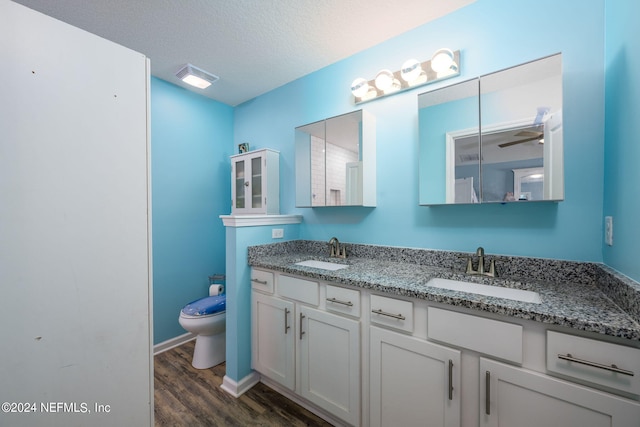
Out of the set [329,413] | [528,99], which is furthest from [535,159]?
[329,413]

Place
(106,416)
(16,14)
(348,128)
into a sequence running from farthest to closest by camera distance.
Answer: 1. (348,128)
2. (106,416)
3. (16,14)

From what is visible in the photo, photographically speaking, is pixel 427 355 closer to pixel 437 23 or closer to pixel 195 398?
pixel 195 398

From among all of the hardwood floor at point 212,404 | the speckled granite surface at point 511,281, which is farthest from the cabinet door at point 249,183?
the hardwood floor at point 212,404

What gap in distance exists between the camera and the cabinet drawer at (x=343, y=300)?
1362 millimetres

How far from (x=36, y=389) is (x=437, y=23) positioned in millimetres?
2543

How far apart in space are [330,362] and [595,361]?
3.66 ft

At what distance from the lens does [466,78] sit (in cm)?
156

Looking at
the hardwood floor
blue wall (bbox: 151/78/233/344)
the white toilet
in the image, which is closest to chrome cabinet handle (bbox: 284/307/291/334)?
the hardwood floor

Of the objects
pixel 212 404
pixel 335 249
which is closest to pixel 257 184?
pixel 335 249

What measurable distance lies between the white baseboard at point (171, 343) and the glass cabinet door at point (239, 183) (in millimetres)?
1390

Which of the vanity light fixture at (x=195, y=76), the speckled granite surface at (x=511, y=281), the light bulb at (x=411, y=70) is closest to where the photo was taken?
the speckled granite surface at (x=511, y=281)

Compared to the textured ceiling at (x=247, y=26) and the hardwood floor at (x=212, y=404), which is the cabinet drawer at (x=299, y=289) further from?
the textured ceiling at (x=247, y=26)

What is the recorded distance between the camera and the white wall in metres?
0.73

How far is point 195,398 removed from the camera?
68.9 inches
